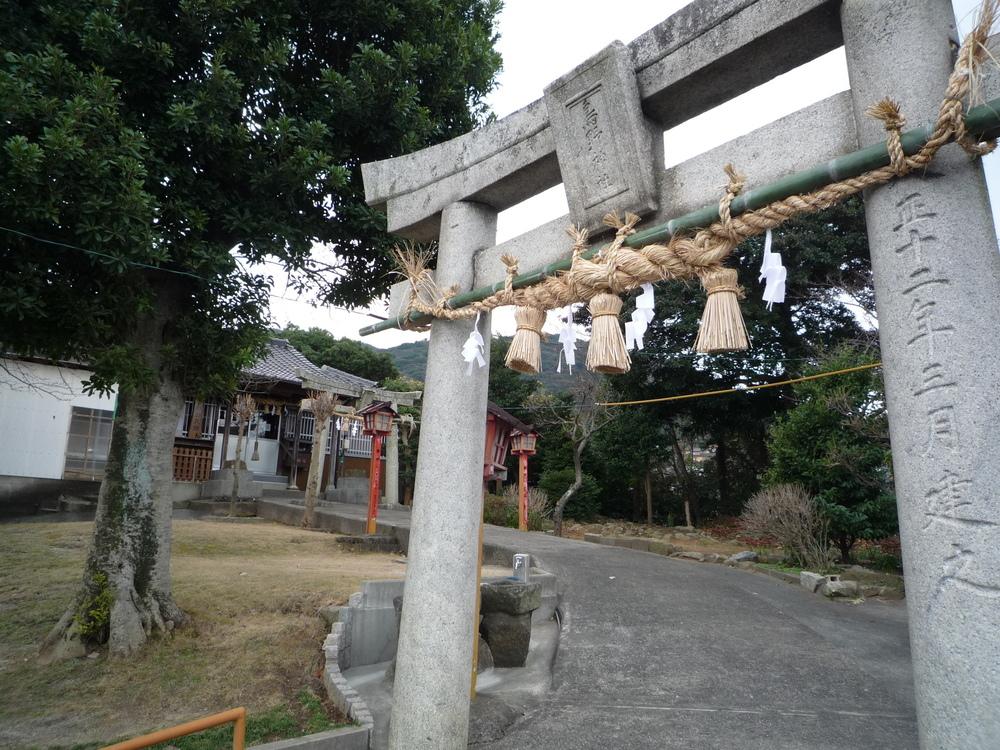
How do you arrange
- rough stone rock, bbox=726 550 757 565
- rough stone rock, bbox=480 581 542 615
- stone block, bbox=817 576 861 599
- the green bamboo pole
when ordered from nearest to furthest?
the green bamboo pole < rough stone rock, bbox=480 581 542 615 < stone block, bbox=817 576 861 599 < rough stone rock, bbox=726 550 757 565

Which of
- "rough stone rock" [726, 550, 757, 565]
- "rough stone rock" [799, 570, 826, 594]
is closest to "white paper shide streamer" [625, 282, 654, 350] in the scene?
"rough stone rock" [799, 570, 826, 594]

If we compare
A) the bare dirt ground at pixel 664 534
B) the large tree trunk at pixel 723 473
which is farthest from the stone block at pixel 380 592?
the large tree trunk at pixel 723 473

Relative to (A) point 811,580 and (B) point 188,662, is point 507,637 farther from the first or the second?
(A) point 811,580

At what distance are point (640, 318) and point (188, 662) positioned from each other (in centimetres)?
494

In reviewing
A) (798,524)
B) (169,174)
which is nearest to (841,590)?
(798,524)

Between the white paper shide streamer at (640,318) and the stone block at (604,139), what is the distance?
42 centimetres

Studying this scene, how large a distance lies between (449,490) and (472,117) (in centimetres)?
509

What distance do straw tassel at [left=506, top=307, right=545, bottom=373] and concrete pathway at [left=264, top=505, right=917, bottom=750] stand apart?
3.10m

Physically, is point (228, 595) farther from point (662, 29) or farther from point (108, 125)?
point (662, 29)

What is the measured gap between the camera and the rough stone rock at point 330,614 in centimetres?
607

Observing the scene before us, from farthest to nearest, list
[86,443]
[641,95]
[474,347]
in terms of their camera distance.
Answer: [86,443]
[474,347]
[641,95]

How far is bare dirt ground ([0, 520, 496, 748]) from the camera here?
4328mm

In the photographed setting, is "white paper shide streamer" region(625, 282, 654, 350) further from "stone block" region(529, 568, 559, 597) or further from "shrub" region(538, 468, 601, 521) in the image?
"shrub" region(538, 468, 601, 521)

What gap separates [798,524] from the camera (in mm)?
11594
